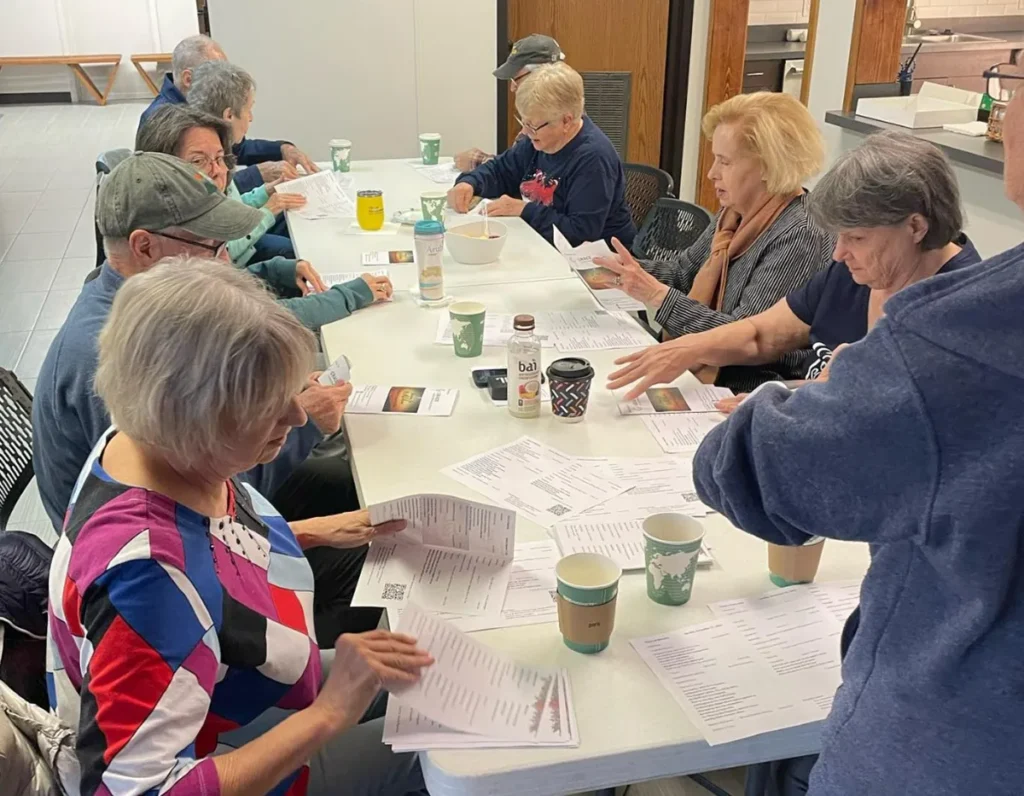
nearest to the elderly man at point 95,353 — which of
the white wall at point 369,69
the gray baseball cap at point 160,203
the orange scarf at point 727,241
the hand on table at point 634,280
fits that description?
the gray baseball cap at point 160,203

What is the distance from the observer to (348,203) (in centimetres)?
358

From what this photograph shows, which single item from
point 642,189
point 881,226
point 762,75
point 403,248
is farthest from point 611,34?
point 881,226

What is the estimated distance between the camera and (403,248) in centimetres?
304

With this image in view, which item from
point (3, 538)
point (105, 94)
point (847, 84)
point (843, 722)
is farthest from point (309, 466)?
point (105, 94)

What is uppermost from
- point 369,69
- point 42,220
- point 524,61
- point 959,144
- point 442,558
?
point 524,61

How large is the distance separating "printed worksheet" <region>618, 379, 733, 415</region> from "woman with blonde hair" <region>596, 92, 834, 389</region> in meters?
0.23

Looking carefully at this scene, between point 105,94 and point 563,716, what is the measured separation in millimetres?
10883

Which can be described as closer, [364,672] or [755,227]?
[364,672]

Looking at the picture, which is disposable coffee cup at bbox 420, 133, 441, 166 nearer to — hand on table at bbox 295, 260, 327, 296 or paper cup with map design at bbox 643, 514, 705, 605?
hand on table at bbox 295, 260, 327, 296

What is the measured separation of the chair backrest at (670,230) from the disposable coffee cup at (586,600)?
198 cm

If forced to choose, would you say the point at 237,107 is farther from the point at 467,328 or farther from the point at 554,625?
the point at 554,625

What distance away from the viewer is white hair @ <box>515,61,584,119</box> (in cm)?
316

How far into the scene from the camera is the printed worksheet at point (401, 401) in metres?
1.90

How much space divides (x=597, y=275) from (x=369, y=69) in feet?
9.98
